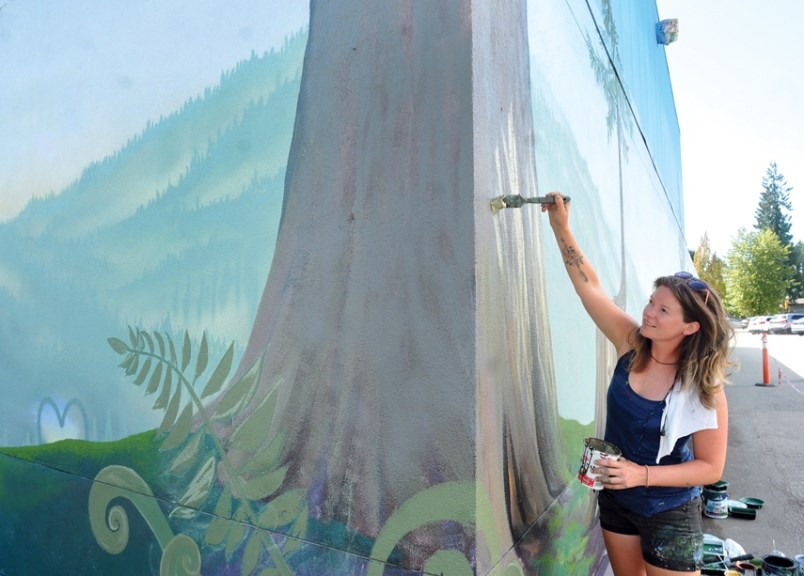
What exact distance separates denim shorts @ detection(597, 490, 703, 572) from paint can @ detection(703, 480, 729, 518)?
140 inches

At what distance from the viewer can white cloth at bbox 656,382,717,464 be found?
214 cm

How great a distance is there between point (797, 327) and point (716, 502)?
35237 millimetres

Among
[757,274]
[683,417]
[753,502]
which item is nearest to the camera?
[683,417]

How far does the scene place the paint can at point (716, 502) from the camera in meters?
5.23

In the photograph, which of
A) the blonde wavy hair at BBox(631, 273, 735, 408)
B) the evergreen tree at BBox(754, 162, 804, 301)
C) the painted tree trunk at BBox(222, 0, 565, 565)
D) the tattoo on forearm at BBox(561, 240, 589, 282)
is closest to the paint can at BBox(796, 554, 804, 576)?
the blonde wavy hair at BBox(631, 273, 735, 408)

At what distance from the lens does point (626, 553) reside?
7.81 feet

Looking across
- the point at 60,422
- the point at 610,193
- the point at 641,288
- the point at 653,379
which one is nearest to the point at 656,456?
the point at 653,379

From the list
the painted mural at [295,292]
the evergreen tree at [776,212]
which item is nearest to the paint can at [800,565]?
the painted mural at [295,292]

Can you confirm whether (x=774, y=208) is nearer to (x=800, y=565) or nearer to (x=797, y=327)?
(x=797, y=327)

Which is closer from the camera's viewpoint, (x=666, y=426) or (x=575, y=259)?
(x=666, y=426)

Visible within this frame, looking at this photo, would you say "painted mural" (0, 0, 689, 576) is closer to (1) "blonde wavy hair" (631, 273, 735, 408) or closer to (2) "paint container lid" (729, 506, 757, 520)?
(1) "blonde wavy hair" (631, 273, 735, 408)

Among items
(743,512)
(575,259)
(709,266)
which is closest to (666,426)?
(575,259)

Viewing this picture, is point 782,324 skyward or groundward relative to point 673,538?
groundward

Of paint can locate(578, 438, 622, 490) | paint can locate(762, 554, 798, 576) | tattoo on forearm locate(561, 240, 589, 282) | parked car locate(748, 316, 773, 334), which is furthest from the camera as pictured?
parked car locate(748, 316, 773, 334)
